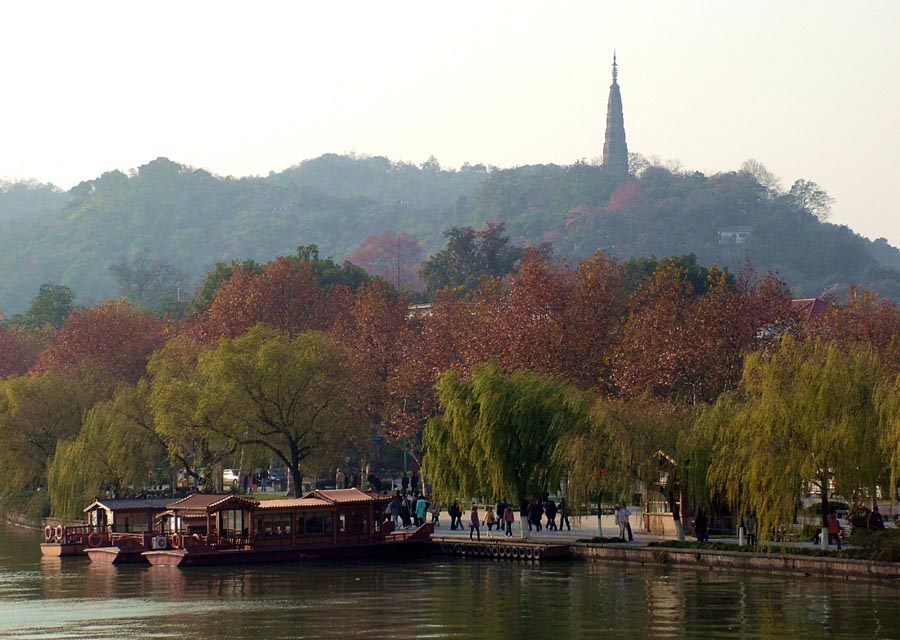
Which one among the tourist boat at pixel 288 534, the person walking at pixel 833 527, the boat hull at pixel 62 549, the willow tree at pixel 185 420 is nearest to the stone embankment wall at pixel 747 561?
the person walking at pixel 833 527

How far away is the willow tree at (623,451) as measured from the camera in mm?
56312

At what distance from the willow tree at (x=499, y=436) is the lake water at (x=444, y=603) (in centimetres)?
417

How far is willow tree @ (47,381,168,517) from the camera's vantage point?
7550cm

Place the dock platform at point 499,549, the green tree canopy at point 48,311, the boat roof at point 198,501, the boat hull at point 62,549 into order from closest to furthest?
the dock platform at point 499,549, the boat roof at point 198,501, the boat hull at point 62,549, the green tree canopy at point 48,311

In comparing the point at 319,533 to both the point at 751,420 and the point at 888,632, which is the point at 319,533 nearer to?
the point at 751,420

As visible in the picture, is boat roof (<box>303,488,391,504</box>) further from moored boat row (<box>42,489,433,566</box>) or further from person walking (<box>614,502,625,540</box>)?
person walking (<box>614,502,625,540</box>)

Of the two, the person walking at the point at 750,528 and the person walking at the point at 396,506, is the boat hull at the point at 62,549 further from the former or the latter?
the person walking at the point at 750,528

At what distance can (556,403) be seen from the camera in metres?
61.8

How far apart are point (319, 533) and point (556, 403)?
11.1 meters

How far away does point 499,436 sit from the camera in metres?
61.4

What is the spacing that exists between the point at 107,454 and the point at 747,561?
3708cm

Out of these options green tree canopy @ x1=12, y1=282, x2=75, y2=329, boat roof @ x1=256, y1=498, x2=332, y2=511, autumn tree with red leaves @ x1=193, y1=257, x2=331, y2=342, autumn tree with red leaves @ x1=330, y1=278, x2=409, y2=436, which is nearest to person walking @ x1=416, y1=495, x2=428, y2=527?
boat roof @ x1=256, y1=498, x2=332, y2=511

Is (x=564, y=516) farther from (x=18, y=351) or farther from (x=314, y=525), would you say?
(x=18, y=351)

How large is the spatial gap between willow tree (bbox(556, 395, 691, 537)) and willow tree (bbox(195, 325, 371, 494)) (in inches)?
797
